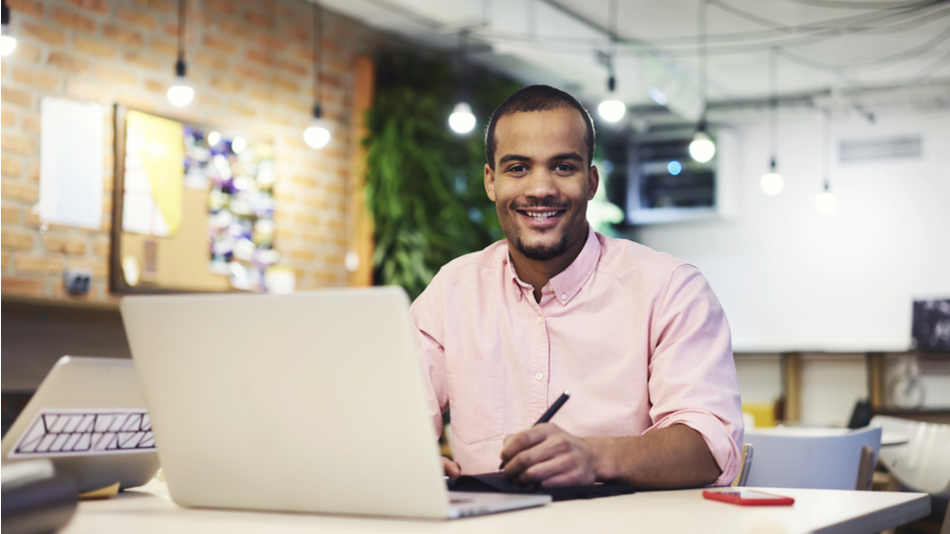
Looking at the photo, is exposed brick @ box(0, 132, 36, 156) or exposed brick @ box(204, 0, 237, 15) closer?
exposed brick @ box(0, 132, 36, 156)

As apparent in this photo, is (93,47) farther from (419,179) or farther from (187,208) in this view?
(419,179)

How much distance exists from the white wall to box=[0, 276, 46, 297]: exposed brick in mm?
5249

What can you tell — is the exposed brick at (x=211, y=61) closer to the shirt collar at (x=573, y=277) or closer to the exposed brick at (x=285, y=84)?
the exposed brick at (x=285, y=84)

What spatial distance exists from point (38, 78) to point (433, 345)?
285cm

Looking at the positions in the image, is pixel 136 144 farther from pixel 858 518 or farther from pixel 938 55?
pixel 938 55

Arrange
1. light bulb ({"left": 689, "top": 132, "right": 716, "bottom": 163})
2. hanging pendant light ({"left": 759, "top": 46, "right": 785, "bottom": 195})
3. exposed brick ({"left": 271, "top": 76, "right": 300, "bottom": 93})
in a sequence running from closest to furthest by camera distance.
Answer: exposed brick ({"left": 271, "top": 76, "right": 300, "bottom": 93}) → light bulb ({"left": 689, "top": 132, "right": 716, "bottom": 163}) → hanging pendant light ({"left": 759, "top": 46, "right": 785, "bottom": 195})

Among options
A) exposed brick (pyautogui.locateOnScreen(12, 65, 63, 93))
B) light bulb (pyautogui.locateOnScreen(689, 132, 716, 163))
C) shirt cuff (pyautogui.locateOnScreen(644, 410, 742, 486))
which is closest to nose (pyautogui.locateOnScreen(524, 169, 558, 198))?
shirt cuff (pyautogui.locateOnScreen(644, 410, 742, 486))

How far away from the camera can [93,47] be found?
391 cm

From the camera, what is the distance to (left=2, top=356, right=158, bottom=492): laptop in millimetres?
1037

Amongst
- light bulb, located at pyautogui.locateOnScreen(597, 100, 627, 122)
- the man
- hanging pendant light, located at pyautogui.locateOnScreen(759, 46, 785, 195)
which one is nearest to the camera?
the man

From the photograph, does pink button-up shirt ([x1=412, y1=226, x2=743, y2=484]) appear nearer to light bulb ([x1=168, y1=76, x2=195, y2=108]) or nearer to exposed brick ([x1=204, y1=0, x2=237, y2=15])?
light bulb ([x1=168, y1=76, x2=195, y2=108])

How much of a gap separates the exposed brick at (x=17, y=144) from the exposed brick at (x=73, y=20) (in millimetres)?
541

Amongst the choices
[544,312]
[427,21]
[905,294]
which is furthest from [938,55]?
[544,312]

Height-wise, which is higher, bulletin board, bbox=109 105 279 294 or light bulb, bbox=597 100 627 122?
light bulb, bbox=597 100 627 122
